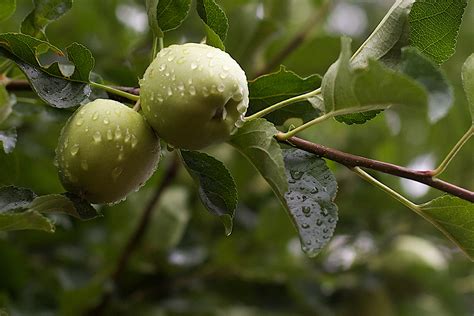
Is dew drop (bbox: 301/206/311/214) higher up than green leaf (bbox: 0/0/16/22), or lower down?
lower down

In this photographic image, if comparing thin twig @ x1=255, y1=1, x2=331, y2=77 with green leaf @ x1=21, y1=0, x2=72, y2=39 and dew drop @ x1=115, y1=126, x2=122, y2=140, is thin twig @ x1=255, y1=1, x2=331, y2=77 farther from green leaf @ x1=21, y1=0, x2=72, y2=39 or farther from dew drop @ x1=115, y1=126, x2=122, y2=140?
dew drop @ x1=115, y1=126, x2=122, y2=140

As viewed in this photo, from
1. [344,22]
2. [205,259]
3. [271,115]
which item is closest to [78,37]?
[205,259]

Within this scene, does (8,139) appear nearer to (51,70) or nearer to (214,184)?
(51,70)

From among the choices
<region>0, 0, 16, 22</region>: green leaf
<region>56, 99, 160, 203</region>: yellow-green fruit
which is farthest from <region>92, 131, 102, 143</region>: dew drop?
<region>0, 0, 16, 22</region>: green leaf

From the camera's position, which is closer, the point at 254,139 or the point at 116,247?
the point at 254,139

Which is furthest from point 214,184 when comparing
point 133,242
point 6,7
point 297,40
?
point 297,40

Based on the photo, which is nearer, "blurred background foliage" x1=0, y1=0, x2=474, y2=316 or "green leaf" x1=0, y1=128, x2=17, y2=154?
"green leaf" x1=0, y1=128, x2=17, y2=154

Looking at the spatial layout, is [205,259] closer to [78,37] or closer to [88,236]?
[88,236]
